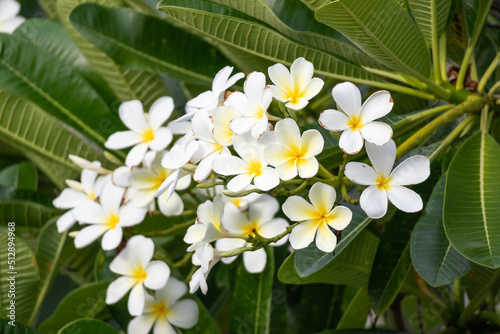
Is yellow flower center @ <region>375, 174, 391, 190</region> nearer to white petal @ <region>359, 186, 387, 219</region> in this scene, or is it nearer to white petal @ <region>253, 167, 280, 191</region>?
white petal @ <region>359, 186, 387, 219</region>

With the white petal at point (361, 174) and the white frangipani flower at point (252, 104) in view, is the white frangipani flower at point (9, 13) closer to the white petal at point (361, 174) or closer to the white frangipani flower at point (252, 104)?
the white frangipani flower at point (252, 104)

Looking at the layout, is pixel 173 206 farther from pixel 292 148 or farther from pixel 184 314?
pixel 292 148

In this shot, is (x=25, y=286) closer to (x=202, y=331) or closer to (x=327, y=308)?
(x=202, y=331)

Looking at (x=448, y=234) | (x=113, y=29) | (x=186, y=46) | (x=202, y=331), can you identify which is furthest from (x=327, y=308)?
(x=113, y=29)

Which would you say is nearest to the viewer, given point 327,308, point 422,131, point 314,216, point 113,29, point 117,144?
point 314,216

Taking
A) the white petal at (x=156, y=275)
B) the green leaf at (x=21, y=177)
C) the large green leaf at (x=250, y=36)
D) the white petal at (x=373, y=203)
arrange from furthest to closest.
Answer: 1. the green leaf at (x=21, y=177)
2. the white petal at (x=156, y=275)
3. the large green leaf at (x=250, y=36)
4. the white petal at (x=373, y=203)

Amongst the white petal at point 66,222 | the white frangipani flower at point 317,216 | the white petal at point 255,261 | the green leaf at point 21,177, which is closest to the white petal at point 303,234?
the white frangipani flower at point 317,216
